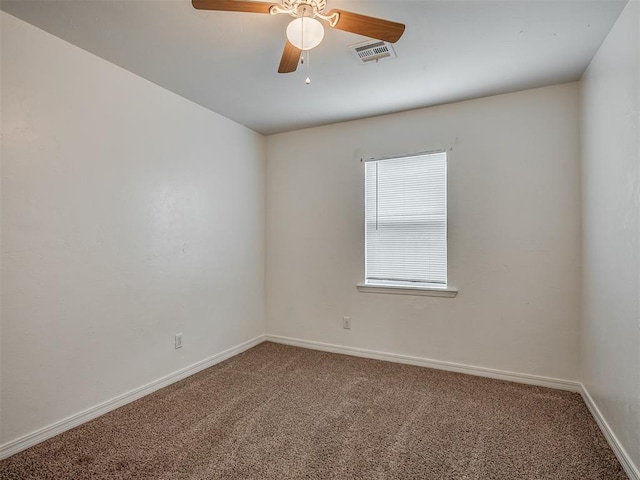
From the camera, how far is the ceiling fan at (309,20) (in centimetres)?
149

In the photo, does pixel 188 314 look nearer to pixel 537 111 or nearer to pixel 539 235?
pixel 539 235

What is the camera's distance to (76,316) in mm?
2188

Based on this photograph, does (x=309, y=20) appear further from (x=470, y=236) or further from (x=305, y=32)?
(x=470, y=236)

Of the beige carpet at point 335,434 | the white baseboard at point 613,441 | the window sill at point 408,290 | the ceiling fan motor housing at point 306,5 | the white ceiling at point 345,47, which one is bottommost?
the beige carpet at point 335,434

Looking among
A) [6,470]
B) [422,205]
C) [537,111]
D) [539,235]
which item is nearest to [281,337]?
[422,205]

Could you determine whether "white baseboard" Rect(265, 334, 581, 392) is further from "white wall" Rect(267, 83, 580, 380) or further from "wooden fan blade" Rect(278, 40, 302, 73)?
"wooden fan blade" Rect(278, 40, 302, 73)

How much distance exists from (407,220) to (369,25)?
2013 mm

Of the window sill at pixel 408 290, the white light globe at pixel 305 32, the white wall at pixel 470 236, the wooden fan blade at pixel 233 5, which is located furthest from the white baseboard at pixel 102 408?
the white light globe at pixel 305 32

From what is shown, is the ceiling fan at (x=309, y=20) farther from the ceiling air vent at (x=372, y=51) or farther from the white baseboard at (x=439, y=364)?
the white baseboard at (x=439, y=364)

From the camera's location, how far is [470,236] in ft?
9.90

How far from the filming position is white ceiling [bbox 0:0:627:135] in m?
1.82

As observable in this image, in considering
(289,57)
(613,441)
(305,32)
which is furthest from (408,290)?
(305,32)

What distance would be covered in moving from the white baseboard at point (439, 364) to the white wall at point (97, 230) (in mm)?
861

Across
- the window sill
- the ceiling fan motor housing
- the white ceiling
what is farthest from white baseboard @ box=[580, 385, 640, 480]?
the ceiling fan motor housing
